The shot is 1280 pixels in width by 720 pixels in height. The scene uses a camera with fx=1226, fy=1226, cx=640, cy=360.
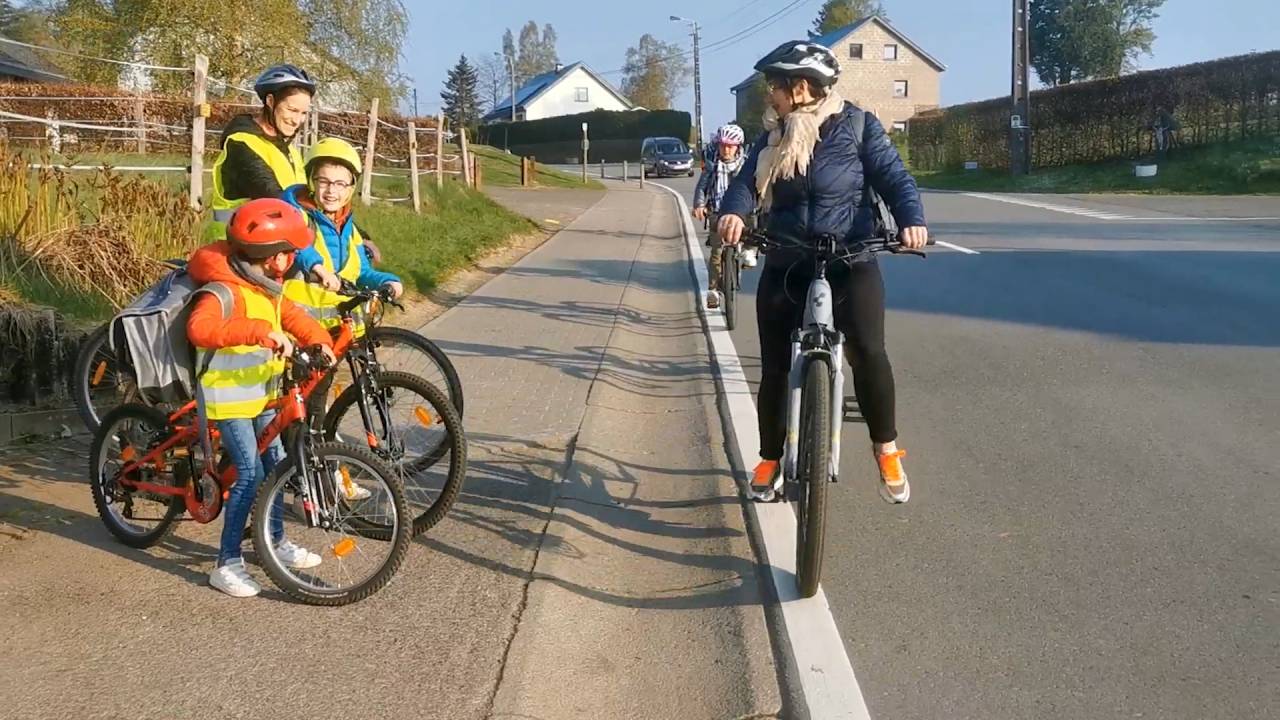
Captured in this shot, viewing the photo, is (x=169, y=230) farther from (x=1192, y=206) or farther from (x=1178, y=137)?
(x=1178, y=137)

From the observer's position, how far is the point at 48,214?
775 cm

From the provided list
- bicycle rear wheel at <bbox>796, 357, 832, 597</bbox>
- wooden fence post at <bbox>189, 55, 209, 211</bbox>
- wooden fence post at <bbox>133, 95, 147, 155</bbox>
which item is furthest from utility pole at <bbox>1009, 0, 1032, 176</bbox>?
bicycle rear wheel at <bbox>796, 357, 832, 597</bbox>

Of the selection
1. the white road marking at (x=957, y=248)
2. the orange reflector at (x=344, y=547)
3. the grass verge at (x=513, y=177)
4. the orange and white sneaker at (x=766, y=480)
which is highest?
the grass verge at (x=513, y=177)

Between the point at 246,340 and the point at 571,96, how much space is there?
10658 centimetres

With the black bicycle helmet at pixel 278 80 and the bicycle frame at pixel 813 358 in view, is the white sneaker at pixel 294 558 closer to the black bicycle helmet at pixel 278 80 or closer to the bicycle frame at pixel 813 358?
the bicycle frame at pixel 813 358

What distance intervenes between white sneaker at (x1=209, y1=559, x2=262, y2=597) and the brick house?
86.4 metres

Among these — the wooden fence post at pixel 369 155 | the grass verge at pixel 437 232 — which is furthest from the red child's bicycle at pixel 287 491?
the wooden fence post at pixel 369 155

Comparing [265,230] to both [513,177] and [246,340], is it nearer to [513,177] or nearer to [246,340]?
[246,340]

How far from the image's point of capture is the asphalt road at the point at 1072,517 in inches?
140

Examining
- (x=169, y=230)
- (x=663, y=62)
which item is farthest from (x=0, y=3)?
(x=169, y=230)

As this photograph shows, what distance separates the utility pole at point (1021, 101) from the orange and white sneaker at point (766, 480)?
34532 mm

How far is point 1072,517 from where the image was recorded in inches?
196

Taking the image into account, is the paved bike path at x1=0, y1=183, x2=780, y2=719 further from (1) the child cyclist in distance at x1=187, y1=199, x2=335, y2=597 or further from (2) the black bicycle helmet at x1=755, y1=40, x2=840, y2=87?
(2) the black bicycle helmet at x1=755, y1=40, x2=840, y2=87

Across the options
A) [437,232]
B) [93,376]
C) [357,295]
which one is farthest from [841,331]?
[437,232]
